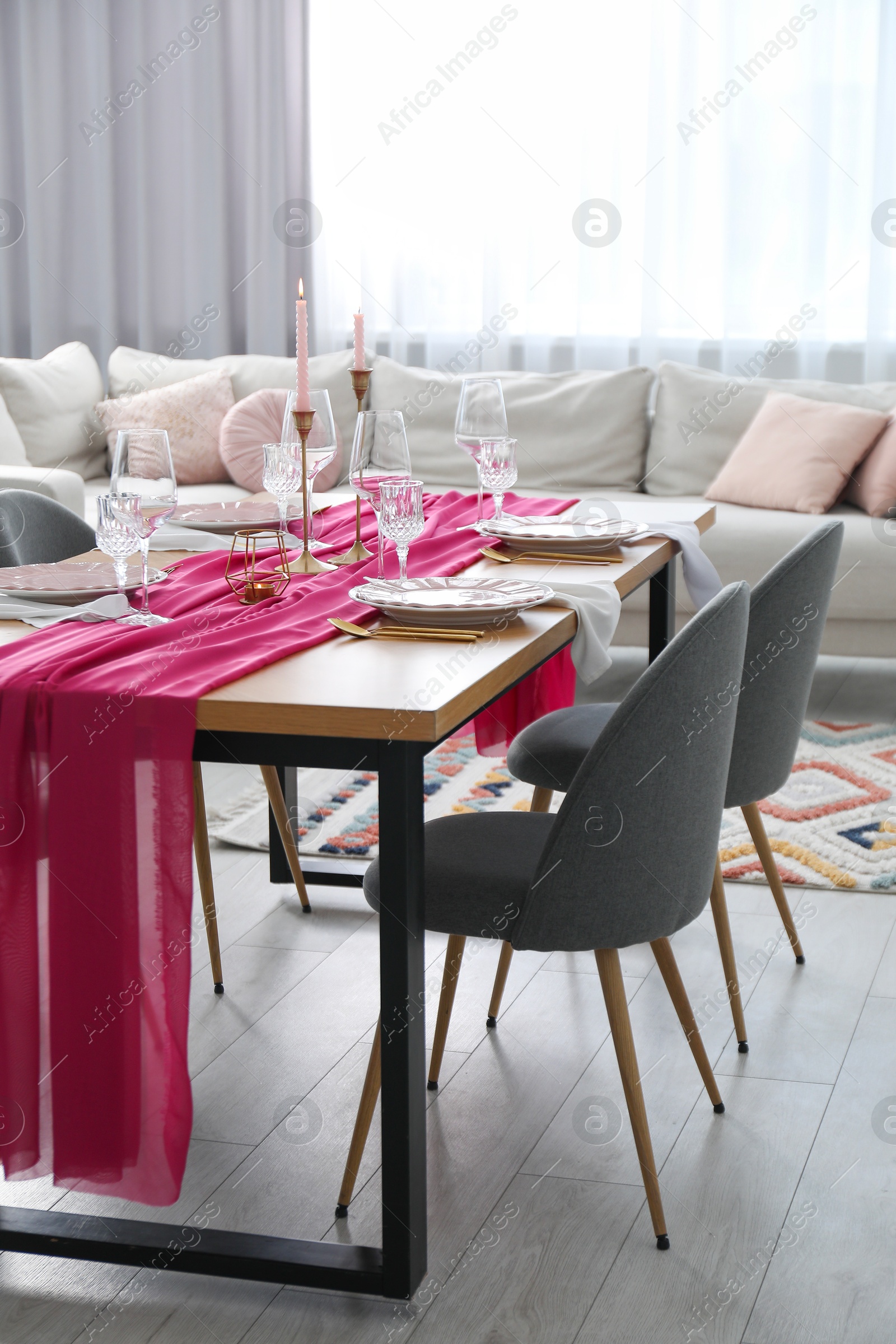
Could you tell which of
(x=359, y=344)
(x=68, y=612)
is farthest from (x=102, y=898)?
(x=359, y=344)

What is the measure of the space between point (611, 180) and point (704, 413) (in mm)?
990

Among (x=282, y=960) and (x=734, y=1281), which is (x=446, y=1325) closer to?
(x=734, y=1281)

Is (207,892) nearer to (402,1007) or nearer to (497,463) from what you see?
(497,463)

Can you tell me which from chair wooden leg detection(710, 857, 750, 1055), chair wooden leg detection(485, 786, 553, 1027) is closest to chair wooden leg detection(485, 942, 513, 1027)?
chair wooden leg detection(485, 786, 553, 1027)

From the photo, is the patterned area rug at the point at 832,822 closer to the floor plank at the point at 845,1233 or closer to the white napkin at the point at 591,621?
the floor plank at the point at 845,1233

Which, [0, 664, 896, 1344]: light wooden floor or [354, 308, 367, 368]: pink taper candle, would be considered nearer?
[0, 664, 896, 1344]: light wooden floor

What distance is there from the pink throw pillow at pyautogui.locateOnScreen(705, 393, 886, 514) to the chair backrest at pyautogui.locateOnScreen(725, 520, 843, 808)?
6.62 feet

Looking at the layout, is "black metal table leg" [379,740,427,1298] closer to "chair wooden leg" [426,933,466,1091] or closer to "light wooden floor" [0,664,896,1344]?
"light wooden floor" [0,664,896,1344]

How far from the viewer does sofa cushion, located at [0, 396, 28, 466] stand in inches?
166

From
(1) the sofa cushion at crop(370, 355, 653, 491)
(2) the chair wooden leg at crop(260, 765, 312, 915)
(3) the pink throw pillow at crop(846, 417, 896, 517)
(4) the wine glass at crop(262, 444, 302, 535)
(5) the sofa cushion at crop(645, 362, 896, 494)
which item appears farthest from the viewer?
(1) the sofa cushion at crop(370, 355, 653, 491)

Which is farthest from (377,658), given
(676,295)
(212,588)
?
(676,295)

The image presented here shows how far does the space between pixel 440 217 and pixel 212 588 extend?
11.2 ft

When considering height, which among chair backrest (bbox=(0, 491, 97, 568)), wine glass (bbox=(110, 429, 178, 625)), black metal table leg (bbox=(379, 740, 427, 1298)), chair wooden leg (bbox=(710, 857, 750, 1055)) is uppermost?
wine glass (bbox=(110, 429, 178, 625))

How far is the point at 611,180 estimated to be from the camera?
464 centimetres
